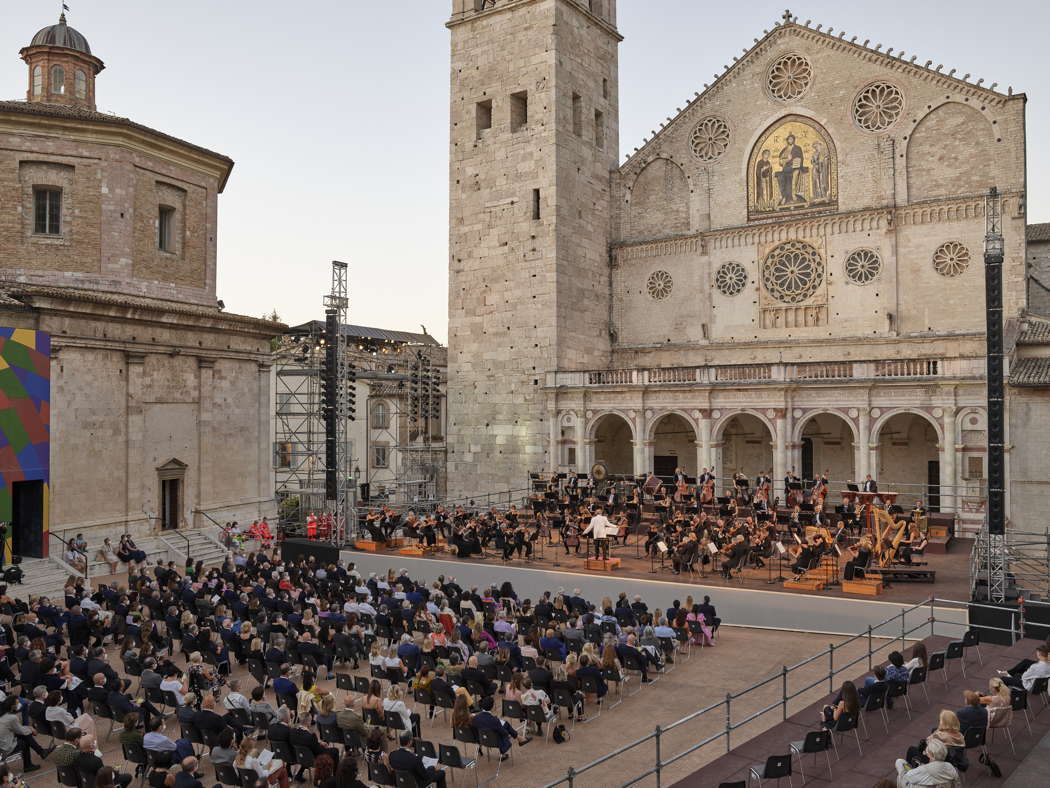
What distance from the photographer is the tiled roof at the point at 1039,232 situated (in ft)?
126

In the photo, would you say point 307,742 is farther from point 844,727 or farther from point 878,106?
point 878,106

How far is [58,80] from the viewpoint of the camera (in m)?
33.0

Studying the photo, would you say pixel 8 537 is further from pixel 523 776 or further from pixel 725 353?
pixel 725 353

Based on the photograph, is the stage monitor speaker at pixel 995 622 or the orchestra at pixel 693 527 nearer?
the stage monitor speaker at pixel 995 622

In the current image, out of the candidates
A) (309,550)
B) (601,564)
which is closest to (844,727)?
(601,564)

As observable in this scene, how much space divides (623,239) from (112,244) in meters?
22.4

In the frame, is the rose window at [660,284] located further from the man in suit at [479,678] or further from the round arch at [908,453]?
the man in suit at [479,678]

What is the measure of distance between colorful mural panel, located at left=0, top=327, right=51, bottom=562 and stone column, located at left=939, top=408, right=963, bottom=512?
96.3 feet

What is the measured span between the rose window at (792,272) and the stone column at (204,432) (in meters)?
23.8

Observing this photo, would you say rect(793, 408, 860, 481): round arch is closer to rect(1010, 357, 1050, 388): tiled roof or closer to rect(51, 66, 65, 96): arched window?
rect(1010, 357, 1050, 388): tiled roof

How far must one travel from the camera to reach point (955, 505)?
27969 mm

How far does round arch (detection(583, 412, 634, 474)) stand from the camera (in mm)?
39938

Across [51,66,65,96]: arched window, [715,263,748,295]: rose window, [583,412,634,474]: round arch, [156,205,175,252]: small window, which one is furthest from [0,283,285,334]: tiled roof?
[715,263,748,295]: rose window

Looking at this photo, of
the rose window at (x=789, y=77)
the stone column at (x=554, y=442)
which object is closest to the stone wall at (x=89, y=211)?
the stone column at (x=554, y=442)
